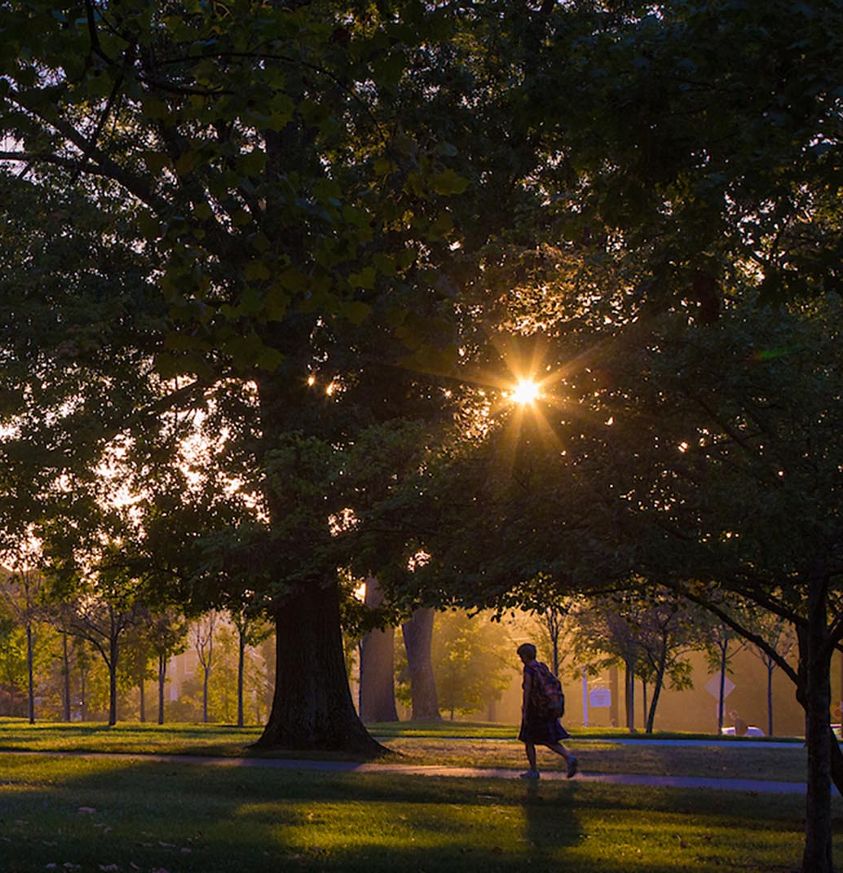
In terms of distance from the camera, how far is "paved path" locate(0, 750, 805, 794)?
55.9 ft

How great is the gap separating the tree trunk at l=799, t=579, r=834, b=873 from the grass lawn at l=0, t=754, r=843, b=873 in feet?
1.62

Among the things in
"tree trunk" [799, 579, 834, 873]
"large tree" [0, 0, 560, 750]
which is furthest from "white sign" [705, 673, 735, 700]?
"tree trunk" [799, 579, 834, 873]

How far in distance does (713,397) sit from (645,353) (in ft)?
2.12

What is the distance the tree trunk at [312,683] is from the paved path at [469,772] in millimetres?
1824

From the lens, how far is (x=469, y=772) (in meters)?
18.5

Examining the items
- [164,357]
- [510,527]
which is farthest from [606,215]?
[164,357]

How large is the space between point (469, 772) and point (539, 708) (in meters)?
1.96

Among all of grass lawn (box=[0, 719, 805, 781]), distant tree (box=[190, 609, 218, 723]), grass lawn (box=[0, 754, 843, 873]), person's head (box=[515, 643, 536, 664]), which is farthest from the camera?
distant tree (box=[190, 609, 218, 723])

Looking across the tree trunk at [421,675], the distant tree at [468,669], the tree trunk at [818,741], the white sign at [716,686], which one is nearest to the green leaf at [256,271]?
the tree trunk at [818,741]

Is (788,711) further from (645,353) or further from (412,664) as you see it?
(645,353)

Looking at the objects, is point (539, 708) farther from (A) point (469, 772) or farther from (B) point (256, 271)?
(B) point (256, 271)

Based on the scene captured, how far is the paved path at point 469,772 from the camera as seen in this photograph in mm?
17047

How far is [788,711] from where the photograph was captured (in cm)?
7494

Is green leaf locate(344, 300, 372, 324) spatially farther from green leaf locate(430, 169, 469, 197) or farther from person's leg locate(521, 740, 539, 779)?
person's leg locate(521, 740, 539, 779)
